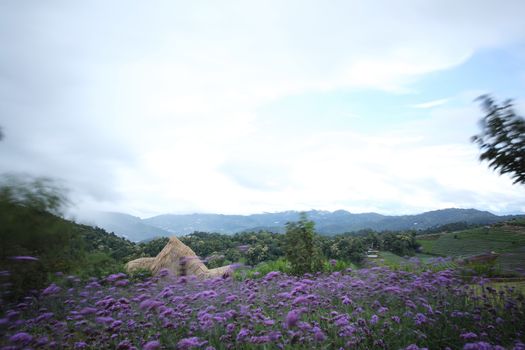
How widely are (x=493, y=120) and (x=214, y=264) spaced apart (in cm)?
→ 1196

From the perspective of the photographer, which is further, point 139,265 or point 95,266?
point 139,265

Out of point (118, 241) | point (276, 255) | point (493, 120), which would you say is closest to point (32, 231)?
point (493, 120)

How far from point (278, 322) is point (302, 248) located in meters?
5.77

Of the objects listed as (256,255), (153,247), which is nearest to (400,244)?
(256,255)

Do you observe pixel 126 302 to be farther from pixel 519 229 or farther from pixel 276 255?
pixel 519 229

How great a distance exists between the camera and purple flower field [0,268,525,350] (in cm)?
356

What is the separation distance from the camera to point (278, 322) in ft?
15.1

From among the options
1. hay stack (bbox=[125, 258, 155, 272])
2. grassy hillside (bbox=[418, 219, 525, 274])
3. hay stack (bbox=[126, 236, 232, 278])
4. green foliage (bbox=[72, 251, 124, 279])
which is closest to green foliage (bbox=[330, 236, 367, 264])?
grassy hillside (bbox=[418, 219, 525, 274])

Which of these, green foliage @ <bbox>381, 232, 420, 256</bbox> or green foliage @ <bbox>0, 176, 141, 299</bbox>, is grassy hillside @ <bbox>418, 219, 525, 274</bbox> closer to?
green foliage @ <bbox>381, 232, 420, 256</bbox>

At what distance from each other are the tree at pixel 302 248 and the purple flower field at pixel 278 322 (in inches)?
156

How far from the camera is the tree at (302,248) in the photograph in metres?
10.3

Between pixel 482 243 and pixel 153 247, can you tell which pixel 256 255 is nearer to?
pixel 153 247

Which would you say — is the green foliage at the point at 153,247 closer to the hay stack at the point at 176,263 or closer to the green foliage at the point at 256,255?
the hay stack at the point at 176,263

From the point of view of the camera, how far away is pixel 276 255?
1447 cm
